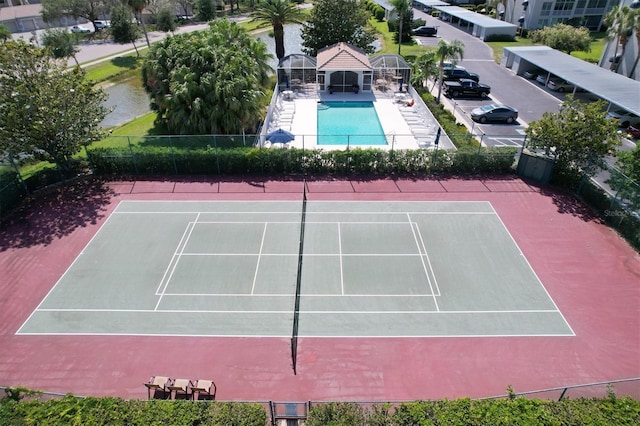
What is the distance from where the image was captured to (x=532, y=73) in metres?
45.9

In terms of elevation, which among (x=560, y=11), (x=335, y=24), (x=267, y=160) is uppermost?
(x=560, y=11)

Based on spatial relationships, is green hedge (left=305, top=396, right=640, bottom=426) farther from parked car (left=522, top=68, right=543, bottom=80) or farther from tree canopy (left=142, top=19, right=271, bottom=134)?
parked car (left=522, top=68, right=543, bottom=80)

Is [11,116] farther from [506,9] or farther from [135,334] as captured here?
[506,9]

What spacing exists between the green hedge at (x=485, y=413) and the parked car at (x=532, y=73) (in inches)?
1657

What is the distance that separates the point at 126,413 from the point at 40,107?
62.6ft

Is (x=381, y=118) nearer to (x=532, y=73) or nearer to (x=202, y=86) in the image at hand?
(x=202, y=86)

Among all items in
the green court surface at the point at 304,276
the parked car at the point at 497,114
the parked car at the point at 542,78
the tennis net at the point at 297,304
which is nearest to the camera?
the tennis net at the point at 297,304

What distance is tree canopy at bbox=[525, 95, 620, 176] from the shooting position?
22891 mm

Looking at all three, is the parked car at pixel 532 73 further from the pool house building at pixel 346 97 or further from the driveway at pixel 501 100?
the pool house building at pixel 346 97

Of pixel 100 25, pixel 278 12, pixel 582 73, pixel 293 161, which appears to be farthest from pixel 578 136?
pixel 100 25

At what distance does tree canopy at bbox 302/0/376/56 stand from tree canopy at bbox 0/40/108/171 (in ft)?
92.5

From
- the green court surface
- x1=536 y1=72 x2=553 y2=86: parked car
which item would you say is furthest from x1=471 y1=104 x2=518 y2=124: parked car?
the green court surface

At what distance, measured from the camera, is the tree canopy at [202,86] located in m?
27.5

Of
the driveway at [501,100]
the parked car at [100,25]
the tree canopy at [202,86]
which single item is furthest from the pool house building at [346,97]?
the parked car at [100,25]
